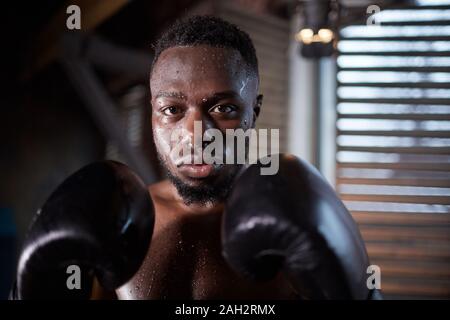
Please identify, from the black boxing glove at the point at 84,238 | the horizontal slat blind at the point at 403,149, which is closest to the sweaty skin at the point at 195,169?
the black boxing glove at the point at 84,238

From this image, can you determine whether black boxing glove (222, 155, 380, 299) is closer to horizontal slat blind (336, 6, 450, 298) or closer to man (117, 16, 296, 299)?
man (117, 16, 296, 299)

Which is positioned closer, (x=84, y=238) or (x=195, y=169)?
(x=84, y=238)

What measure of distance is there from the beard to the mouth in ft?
0.06

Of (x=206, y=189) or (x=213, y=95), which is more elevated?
(x=213, y=95)

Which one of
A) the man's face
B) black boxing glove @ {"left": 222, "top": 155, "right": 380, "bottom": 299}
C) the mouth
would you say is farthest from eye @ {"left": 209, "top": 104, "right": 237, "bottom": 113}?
black boxing glove @ {"left": 222, "top": 155, "right": 380, "bottom": 299}

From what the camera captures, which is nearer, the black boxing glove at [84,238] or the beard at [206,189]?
the black boxing glove at [84,238]

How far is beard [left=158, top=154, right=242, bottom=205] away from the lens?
1.02m

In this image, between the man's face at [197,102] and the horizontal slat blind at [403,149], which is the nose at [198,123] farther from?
the horizontal slat blind at [403,149]

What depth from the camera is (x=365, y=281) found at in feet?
2.53

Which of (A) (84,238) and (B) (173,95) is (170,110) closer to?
(B) (173,95)

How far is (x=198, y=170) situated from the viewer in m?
0.98

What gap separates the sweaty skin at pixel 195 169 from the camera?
97cm

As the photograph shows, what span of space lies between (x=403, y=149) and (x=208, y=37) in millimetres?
2323

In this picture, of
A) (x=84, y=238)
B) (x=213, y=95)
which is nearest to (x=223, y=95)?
(x=213, y=95)
